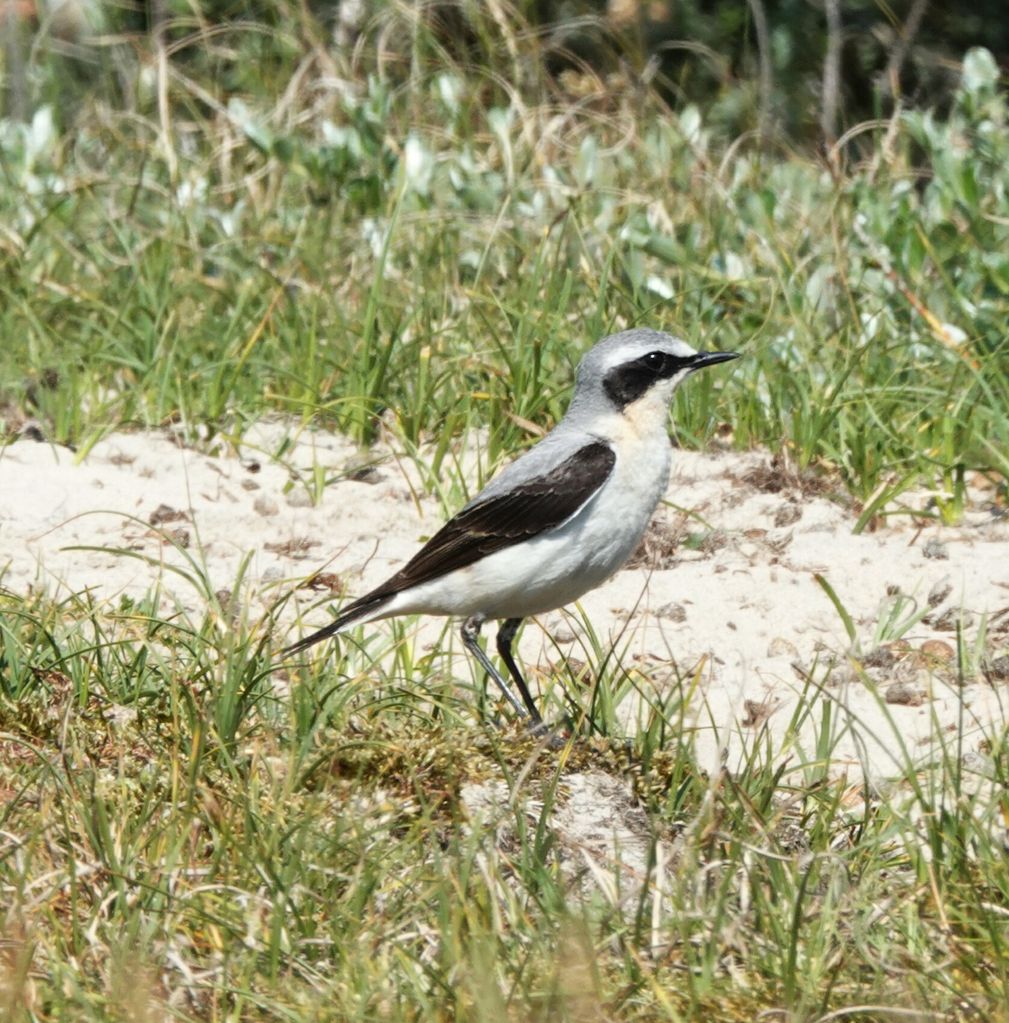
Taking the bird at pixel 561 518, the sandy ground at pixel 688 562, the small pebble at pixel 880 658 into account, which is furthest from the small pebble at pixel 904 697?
the bird at pixel 561 518

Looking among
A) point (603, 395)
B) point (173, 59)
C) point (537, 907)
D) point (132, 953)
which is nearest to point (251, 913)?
point (132, 953)

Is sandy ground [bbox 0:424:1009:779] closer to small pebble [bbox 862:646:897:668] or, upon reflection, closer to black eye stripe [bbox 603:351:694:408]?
small pebble [bbox 862:646:897:668]

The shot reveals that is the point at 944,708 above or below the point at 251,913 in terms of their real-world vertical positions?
below

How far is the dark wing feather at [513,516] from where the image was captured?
517cm

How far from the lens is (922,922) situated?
3.75 m

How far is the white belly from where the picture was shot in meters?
5.12

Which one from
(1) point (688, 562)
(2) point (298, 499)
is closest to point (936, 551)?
(1) point (688, 562)

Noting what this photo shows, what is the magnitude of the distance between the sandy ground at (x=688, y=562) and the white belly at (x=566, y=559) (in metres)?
0.41

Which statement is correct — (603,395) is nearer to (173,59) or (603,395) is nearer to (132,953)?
(132,953)

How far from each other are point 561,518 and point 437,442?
5.86 feet

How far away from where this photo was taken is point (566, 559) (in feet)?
16.7

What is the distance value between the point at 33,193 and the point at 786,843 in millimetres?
6133

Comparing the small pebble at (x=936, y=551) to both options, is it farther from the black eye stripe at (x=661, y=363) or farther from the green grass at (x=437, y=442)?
the black eye stripe at (x=661, y=363)

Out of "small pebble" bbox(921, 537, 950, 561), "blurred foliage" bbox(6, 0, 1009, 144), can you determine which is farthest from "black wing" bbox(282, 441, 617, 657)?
"blurred foliage" bbox(6, 0, 1009, 144)
